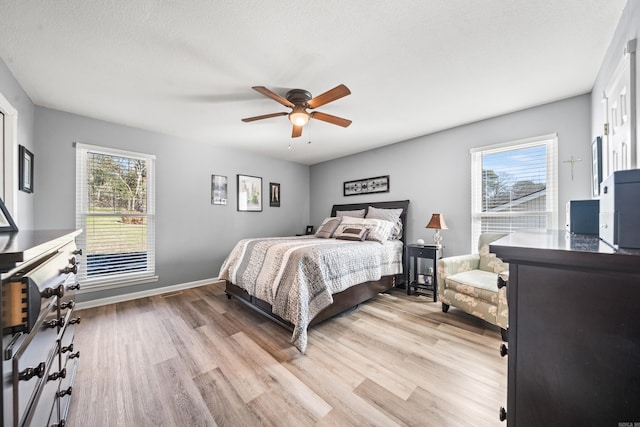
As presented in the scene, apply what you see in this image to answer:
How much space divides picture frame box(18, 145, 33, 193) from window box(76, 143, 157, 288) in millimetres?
424

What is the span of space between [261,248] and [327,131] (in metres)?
1.96

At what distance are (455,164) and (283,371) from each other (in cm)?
335

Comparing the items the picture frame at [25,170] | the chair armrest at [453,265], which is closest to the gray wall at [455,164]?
the chair armrest at [453,265]

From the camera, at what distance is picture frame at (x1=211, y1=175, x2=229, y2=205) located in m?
4.20

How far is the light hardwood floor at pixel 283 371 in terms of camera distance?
1.43m

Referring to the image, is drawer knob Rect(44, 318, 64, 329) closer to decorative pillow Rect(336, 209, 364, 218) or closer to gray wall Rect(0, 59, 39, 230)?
gray wall Rect(0, 59, 39, 230)

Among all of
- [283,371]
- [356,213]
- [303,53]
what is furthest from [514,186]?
[283,371]

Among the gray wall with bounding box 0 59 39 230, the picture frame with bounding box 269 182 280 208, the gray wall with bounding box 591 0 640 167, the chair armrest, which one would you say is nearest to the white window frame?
the gray wall with bounding box 0 59 39 230

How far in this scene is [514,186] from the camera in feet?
10.0

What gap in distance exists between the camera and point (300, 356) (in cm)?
202

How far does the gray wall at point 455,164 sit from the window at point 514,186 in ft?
0.24

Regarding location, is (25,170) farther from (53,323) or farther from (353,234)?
(353,234)

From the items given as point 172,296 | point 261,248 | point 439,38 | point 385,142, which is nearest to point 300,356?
point 261,248

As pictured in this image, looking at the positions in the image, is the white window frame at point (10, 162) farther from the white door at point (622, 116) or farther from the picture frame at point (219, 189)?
the white door at point (622, 116)
